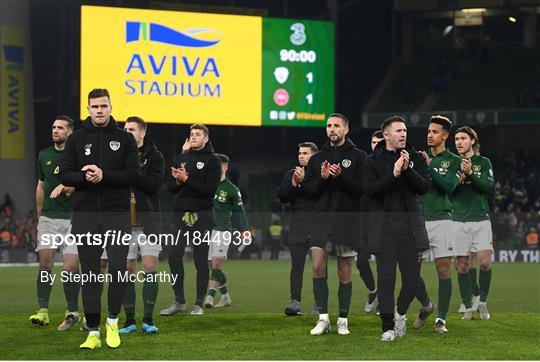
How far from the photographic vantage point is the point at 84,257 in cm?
1052

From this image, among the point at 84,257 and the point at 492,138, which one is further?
the point at 492,138

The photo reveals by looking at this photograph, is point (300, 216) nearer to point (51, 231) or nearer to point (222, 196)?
point (222, 196)

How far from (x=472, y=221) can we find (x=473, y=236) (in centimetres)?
18

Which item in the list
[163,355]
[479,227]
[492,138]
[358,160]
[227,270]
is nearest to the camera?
[163,355]

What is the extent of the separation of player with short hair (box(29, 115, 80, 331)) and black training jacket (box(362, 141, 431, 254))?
131 inches

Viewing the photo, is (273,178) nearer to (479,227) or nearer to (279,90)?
(279,90)

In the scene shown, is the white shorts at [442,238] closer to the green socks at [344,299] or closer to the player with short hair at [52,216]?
the green socks at [344,299]

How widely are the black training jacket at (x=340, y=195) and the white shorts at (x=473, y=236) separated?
76.8 inches

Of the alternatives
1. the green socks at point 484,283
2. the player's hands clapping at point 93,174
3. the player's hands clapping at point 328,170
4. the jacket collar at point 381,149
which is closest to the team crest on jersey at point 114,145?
the player's hands clapping at point 93,174

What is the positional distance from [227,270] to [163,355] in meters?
15.7

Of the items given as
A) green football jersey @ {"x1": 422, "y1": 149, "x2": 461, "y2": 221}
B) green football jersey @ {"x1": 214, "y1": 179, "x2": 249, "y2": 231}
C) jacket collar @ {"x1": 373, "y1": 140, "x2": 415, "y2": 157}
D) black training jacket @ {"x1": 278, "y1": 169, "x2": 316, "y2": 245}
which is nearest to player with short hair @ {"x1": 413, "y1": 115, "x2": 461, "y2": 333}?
green football jersey @ {"x1": 422, "y1": 149, "x2": 461, "y2": 221}

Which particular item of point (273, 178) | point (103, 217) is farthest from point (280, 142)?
point (103, 217)

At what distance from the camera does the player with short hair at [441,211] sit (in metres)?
12.2

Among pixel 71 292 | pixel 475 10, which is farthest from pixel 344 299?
pixel 475 10
